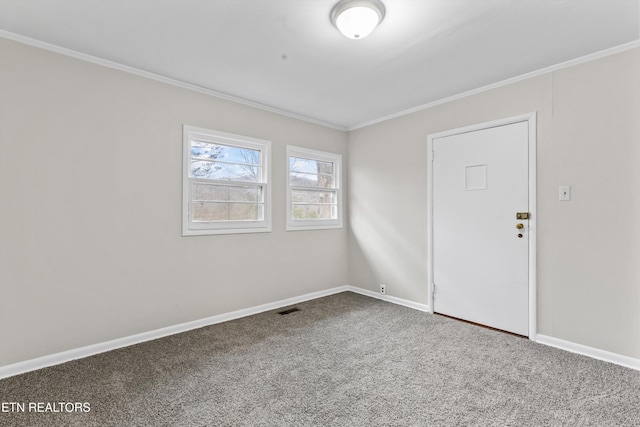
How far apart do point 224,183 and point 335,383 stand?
222cm

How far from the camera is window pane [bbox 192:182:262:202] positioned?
10.4 feet

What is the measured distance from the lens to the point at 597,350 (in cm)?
243

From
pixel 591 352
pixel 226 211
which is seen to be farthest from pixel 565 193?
pixel 226 211

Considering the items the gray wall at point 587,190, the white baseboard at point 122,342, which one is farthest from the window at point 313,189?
the gray wall at point 587,190

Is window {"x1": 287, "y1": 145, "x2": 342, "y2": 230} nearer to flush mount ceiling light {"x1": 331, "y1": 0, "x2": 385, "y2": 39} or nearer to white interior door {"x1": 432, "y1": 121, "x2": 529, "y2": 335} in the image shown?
white interior door {"x1": 432, "y1": 121, "x2": 529, "y2": 335}

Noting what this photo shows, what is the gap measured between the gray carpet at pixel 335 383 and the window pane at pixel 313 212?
156 cm

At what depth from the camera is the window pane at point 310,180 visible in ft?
13.2

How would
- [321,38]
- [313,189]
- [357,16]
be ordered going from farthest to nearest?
[313,189] → [321,38] → [357,16]

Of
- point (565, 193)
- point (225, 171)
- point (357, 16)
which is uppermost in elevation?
point (357, 16)

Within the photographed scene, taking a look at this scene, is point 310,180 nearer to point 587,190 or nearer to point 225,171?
point 225,171

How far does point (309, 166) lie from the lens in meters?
4.20

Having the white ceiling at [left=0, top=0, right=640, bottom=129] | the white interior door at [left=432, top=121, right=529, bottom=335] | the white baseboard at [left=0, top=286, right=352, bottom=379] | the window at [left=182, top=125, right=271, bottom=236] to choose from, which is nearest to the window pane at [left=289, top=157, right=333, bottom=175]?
the window at [left=182, top=125, right=271, bottom=236]

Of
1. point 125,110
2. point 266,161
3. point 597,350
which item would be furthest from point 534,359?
point 125,110

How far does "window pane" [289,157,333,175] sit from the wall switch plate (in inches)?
105
